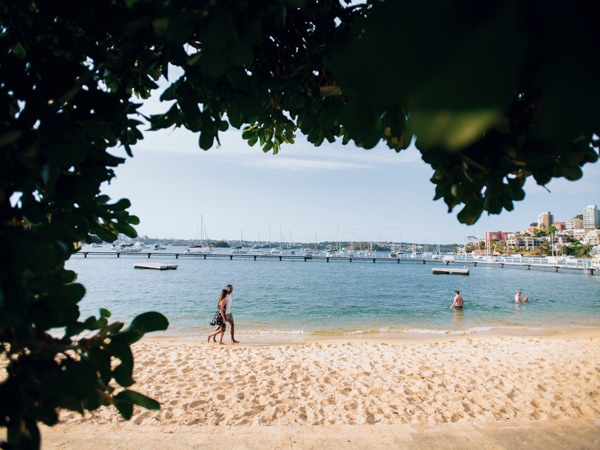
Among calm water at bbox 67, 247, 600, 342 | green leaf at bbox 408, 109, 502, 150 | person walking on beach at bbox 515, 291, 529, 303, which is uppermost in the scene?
green leaf at bbox 408, 109, 502, 150

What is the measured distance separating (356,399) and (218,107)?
5.91 metres

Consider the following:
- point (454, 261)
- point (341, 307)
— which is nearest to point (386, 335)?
point (341, 307)

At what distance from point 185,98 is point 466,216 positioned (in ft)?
4.32

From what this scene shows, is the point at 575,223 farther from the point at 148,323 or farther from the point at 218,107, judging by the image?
the point at 148,323

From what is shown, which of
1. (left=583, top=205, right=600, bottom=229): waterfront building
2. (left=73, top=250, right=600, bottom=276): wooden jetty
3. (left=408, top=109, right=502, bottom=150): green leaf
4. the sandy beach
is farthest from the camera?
(left=583, top=205, right=600, bottom=229): waterfront building

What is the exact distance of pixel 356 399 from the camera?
20.4 feet

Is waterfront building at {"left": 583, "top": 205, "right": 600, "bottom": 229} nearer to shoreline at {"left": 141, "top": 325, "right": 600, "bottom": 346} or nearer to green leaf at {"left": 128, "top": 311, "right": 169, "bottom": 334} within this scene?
shoreline at {"left": 141, "top": 325, "right": 600, "bottom": 346}

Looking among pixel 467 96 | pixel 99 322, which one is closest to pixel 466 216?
pixel 467 96

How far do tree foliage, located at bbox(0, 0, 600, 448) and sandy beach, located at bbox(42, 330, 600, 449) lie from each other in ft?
10.3

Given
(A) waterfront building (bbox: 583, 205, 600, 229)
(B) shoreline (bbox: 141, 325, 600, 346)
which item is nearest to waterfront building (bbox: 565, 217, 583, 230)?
(A) waterfront building (bbox: 583, 205, 600, 229)

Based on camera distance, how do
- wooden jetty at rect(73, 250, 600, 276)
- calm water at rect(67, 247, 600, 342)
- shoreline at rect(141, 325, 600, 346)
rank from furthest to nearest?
wooden jetty at rect(73, 250, 600, 276) → calm water at rect(67, 247, 600, 342) → shoreline at rect(141, 325, 600, 346)

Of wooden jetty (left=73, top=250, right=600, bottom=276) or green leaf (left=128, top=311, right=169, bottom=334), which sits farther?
wooden jetty (left=73, top=250, right=600, bottom=276)

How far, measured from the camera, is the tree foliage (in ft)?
1.85

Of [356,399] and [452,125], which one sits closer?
[452,125]
